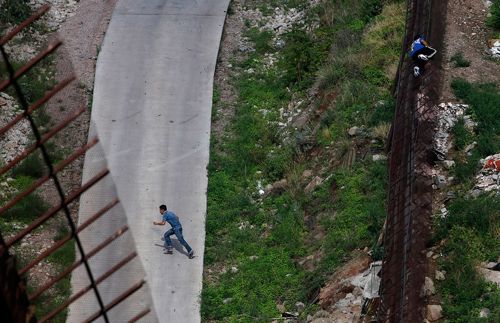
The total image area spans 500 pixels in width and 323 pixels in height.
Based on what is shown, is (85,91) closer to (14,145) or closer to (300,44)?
(14,145)

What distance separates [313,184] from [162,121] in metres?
3.83

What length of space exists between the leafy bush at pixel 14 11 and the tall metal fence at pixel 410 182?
8.55 meters

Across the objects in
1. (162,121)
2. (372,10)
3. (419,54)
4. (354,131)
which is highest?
(419,54)

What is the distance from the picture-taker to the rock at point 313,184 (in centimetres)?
1491

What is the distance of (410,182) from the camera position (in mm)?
12812

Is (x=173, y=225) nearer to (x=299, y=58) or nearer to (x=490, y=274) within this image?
(x=490, y=274)

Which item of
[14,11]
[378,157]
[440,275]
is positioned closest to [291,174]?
[378,157]

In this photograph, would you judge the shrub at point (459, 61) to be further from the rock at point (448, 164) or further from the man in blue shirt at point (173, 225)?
the man in blue shirt at point (173, 225)

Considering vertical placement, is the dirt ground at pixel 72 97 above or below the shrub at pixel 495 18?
below

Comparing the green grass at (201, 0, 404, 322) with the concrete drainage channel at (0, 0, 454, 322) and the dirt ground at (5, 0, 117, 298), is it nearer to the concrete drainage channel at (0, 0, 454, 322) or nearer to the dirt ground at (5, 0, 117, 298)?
the concrete drainage channel at (0, 0, 454, 322)

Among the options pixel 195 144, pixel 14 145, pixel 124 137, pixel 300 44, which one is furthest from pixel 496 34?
pixel 14 145

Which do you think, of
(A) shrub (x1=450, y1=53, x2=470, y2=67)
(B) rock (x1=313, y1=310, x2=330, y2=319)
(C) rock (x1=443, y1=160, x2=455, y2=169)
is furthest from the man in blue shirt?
(A) shrub (x1=450, y1=53, x2=470, y2=67)

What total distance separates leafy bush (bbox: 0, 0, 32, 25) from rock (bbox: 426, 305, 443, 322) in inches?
477

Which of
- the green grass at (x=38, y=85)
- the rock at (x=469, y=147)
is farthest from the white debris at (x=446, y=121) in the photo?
the green grass at (x=38, y=85)
